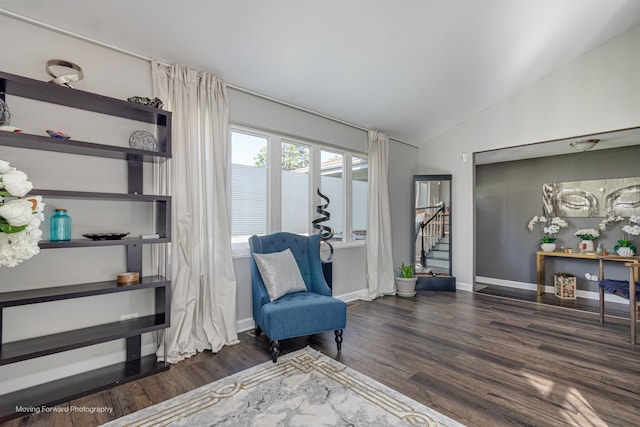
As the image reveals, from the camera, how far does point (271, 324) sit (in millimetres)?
2664

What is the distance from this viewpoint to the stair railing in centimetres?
559

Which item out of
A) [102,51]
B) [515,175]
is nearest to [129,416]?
[102,51]

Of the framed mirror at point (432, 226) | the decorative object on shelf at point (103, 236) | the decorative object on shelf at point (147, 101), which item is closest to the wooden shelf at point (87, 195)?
the decorative object on shelf at point (103, 236)

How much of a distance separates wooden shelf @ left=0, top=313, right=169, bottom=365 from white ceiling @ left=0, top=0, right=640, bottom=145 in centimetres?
231

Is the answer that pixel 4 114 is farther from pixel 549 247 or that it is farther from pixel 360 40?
pixel 549 247

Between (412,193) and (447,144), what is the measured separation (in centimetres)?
107

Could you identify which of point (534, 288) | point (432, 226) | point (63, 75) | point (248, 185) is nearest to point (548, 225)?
point (534, 288)

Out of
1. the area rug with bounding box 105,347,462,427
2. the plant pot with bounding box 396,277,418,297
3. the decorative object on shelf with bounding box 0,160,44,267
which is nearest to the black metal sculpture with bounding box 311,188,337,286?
the plant pot with bounding box 396,277,418,297

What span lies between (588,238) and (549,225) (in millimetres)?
581

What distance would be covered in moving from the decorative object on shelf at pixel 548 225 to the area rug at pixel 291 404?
4505mm

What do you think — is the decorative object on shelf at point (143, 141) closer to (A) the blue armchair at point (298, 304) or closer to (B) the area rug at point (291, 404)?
(A) the blue armchair at point (298, 304)

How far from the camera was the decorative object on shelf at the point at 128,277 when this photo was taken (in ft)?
8.07

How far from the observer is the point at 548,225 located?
5.38m

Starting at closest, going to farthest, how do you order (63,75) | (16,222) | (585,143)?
(16,222)
(63,75)
(585,143)
